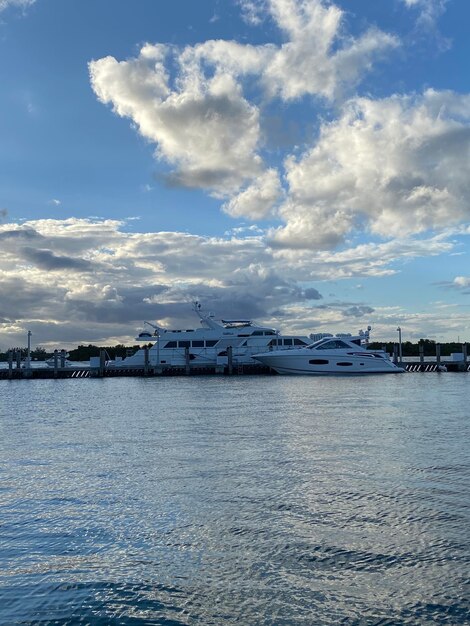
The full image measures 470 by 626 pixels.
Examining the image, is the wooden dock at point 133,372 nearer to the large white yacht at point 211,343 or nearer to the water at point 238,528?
the large white yacht at point 211,343

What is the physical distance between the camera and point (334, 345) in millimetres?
67062

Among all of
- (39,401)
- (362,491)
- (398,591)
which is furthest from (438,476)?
(39,401)

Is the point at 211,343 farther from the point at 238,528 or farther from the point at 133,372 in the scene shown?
the point at 238,528

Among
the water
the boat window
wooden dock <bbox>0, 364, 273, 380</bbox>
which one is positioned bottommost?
the water

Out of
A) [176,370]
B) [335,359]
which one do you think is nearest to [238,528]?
[335,359]

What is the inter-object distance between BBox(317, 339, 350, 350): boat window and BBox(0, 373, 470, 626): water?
45308mm

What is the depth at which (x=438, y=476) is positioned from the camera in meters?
13.4

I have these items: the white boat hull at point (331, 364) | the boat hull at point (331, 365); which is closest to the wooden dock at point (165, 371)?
the boat hull at point (331, 365)

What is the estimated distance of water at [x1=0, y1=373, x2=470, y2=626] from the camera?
698 cm

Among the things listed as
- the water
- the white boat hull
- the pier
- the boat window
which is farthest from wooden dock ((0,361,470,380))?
the water

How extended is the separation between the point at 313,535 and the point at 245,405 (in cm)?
2370

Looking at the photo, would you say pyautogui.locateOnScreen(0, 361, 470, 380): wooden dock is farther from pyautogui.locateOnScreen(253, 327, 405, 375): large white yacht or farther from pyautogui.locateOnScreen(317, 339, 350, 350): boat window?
pyautogui.locateOnScreen(317, 339, 350, 350): boat window

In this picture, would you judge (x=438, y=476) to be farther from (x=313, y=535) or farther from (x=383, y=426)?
(x=383, y=426)

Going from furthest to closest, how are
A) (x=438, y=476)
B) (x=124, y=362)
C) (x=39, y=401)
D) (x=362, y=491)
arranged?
(x=124, y=362) → (x=39, y=401) → (x=438, y=476) → (x=362, y=491)
